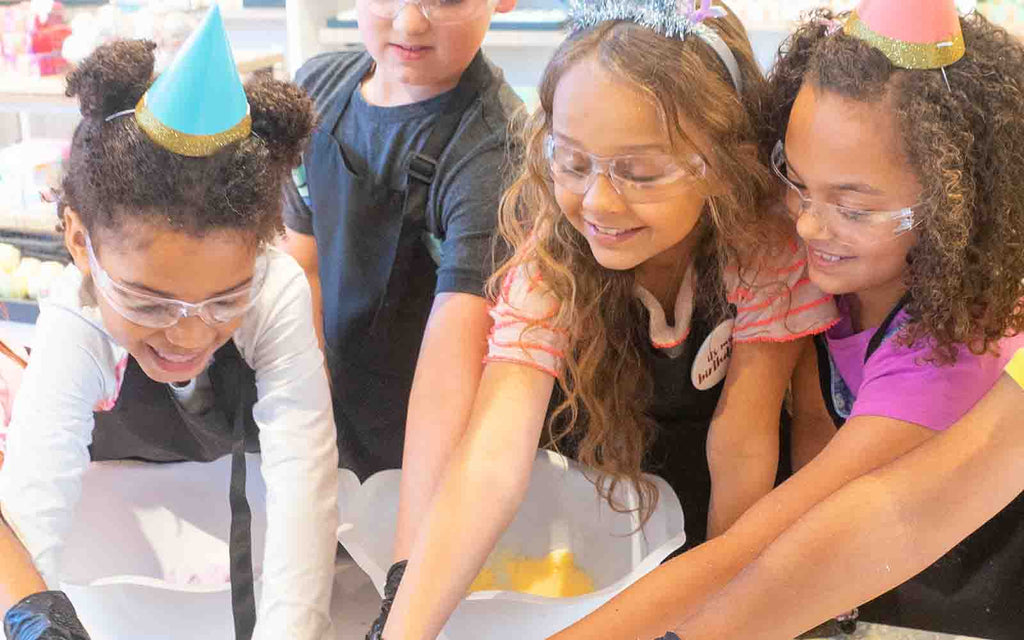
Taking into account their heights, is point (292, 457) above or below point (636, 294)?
below

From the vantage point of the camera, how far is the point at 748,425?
1149 millimetres

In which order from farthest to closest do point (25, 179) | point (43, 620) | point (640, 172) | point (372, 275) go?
1. point (25, 179)
2. point (372, 275)
3. point (640, 172)
4. point (43, 620)

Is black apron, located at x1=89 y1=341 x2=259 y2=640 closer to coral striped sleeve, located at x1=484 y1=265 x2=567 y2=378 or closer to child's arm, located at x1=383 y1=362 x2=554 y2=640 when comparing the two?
child's arm, located at x1=383 y1=362 x2=554 y2=640

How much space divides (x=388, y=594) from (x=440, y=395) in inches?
9.4

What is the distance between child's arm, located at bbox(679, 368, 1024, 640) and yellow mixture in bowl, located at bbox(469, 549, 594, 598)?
37cm

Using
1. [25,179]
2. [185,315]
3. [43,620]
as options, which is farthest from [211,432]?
[25,179]

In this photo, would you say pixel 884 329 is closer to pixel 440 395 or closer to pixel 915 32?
pixel 915 32

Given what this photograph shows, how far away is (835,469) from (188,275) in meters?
0.66

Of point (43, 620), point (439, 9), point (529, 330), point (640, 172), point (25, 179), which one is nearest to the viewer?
point (43, 620)

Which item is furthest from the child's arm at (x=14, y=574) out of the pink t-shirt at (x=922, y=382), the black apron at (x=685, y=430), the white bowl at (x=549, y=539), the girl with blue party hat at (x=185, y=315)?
the pink t-shirt at (x=922, y=382)

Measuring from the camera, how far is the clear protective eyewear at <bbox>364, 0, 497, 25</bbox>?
1237 mm

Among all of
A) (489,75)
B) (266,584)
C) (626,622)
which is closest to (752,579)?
(626,622)

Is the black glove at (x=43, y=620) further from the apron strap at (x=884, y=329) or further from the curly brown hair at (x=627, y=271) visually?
the apron strap at (x=884, y=329)

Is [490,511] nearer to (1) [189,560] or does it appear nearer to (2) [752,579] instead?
(2) [752,579]
